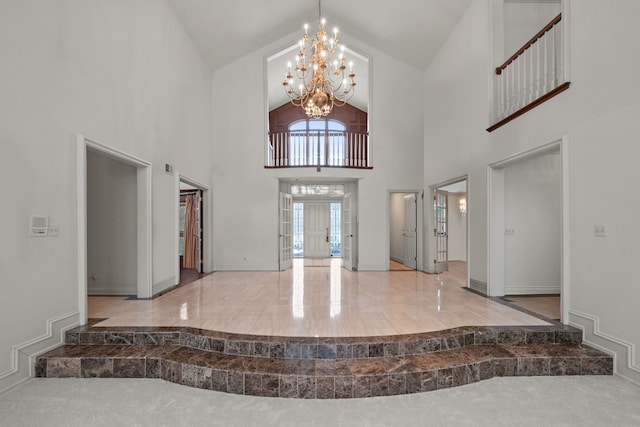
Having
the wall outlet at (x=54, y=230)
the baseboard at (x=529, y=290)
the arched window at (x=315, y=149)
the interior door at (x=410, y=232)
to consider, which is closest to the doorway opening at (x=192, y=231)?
the arched window at (x=315, y=149)

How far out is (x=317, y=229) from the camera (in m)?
11.6

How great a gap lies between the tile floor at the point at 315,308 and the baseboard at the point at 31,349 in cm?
35

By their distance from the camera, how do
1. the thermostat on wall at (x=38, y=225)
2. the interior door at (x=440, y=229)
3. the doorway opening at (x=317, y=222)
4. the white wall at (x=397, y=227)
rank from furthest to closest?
1. the doorway opening at (x=317, y=222)
2. the white wall at (x=397, y=227)
3. the interior door at (x=440, y=229)
4. the thermostat on wall at (x=38, y=225)

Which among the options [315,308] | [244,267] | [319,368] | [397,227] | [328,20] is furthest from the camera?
[397,227]

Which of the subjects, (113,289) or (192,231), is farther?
(192,231)

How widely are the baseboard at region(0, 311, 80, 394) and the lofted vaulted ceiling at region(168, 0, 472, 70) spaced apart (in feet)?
17.4

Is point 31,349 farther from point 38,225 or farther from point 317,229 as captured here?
point 317,229

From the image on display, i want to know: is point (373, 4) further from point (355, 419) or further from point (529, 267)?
point (355, 419)

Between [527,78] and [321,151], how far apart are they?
15.4 ft

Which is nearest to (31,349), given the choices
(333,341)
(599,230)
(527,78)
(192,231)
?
(333,341)

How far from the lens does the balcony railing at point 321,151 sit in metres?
7.90

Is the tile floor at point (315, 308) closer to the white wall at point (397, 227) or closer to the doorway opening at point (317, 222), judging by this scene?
the white wall at point (397, 227)

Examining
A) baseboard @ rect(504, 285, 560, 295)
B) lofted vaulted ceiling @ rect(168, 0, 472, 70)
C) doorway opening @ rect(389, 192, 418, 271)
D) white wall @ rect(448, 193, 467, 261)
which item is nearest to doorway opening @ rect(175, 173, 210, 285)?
lofted vaulted ceiling @ rect(168, 0, 472, 70)

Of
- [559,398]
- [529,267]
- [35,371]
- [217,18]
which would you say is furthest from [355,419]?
[217,18]
